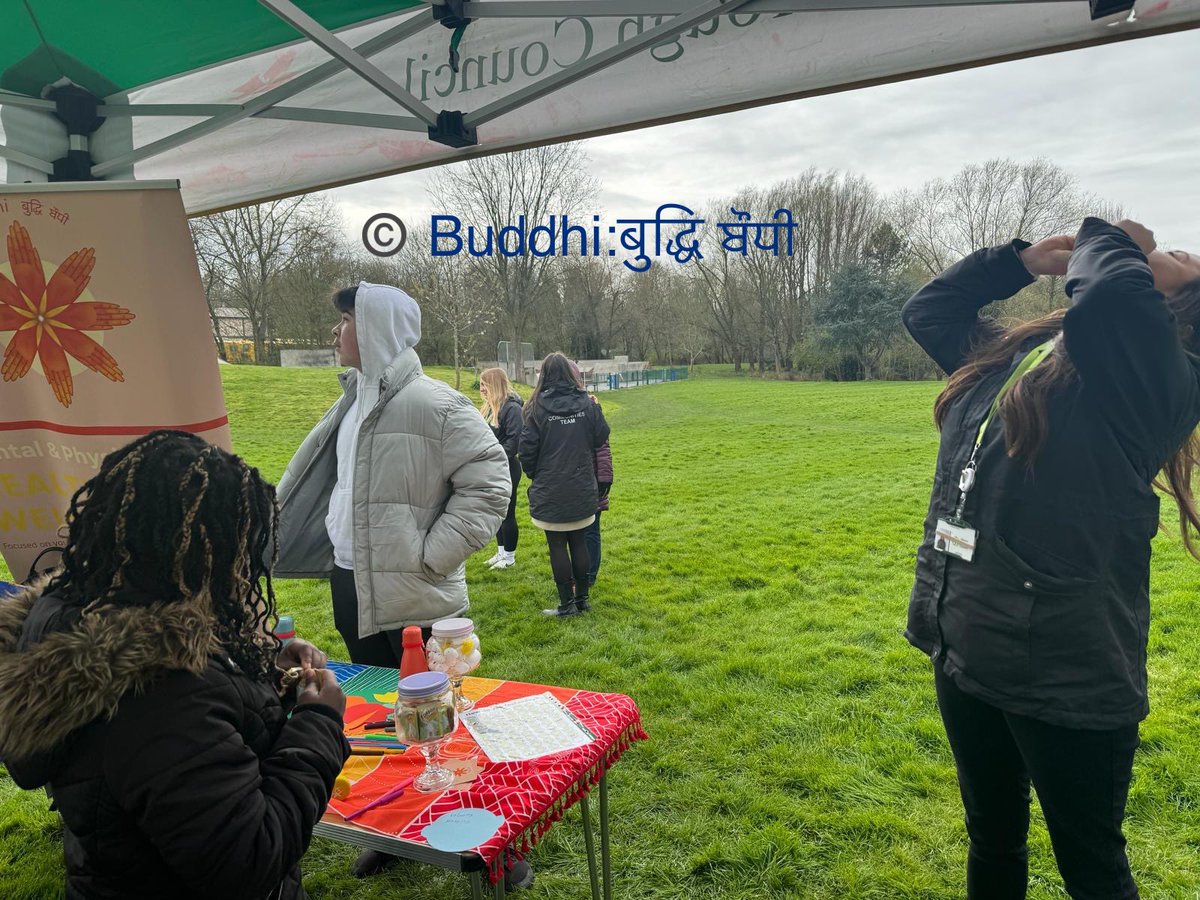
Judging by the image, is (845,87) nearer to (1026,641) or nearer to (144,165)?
(1026,641)

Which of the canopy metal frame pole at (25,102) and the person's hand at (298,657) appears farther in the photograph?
the canopy metal frame pole at (25,102)

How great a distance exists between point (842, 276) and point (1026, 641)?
28.6 meters

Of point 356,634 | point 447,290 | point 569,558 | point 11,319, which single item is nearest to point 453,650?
point 356,634

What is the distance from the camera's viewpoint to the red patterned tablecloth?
1.39 meters

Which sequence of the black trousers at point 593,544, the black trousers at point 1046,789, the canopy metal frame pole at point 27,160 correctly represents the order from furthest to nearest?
the black trousers at point 593,544 → the canopy metal frame pole at point 27,160 → the black trousers at point 1046,789

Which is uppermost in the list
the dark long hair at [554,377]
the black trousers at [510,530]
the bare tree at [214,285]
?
the bare tree at [214,285]

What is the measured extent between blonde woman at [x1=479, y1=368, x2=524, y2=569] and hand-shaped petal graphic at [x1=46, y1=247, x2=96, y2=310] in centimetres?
301

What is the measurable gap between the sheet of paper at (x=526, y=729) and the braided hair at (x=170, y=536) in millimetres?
686

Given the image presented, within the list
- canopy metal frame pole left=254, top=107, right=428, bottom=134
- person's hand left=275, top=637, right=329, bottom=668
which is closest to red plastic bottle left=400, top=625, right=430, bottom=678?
person's hand left=275, top=637, right=329, bottom=668

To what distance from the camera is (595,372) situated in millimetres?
25000

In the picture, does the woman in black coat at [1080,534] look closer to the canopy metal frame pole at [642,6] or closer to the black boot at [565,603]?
the canopy metal frame pole at [642,6]

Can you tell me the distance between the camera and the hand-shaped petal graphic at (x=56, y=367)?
203 centimetres

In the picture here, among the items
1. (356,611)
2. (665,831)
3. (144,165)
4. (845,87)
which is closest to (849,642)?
(665,831)

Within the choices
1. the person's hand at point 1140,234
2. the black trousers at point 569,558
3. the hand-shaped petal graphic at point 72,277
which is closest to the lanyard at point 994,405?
the person's hand at point 1140,234
